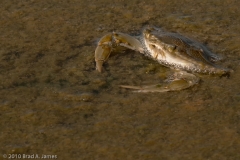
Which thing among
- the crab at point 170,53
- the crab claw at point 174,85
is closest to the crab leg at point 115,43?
the crab at point 170,53

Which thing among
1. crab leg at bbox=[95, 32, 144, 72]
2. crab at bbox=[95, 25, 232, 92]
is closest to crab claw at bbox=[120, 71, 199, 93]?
crab at bbox=[95, 25, 232, 92]

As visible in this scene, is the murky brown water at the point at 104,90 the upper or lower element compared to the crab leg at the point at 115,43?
lower

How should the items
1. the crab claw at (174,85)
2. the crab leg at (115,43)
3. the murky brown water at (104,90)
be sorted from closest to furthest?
the murky brown water at (104,90) < the crab claw at (174,85) < the crab leg at (115,43)

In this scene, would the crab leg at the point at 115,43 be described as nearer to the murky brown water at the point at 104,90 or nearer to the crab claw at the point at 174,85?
the murky brown water at the point at 104,90

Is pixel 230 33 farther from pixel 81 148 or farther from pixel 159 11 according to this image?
pixel 81 148

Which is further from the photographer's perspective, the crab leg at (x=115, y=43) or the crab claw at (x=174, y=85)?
→ the crab leg at (x=115, y=43)

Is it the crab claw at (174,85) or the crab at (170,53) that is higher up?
the crab at (170,53)

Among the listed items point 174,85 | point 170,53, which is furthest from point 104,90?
point 170,53

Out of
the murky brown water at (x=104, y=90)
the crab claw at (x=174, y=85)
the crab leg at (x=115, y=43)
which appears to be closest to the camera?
the murky brown water at (x=104, y=90)
